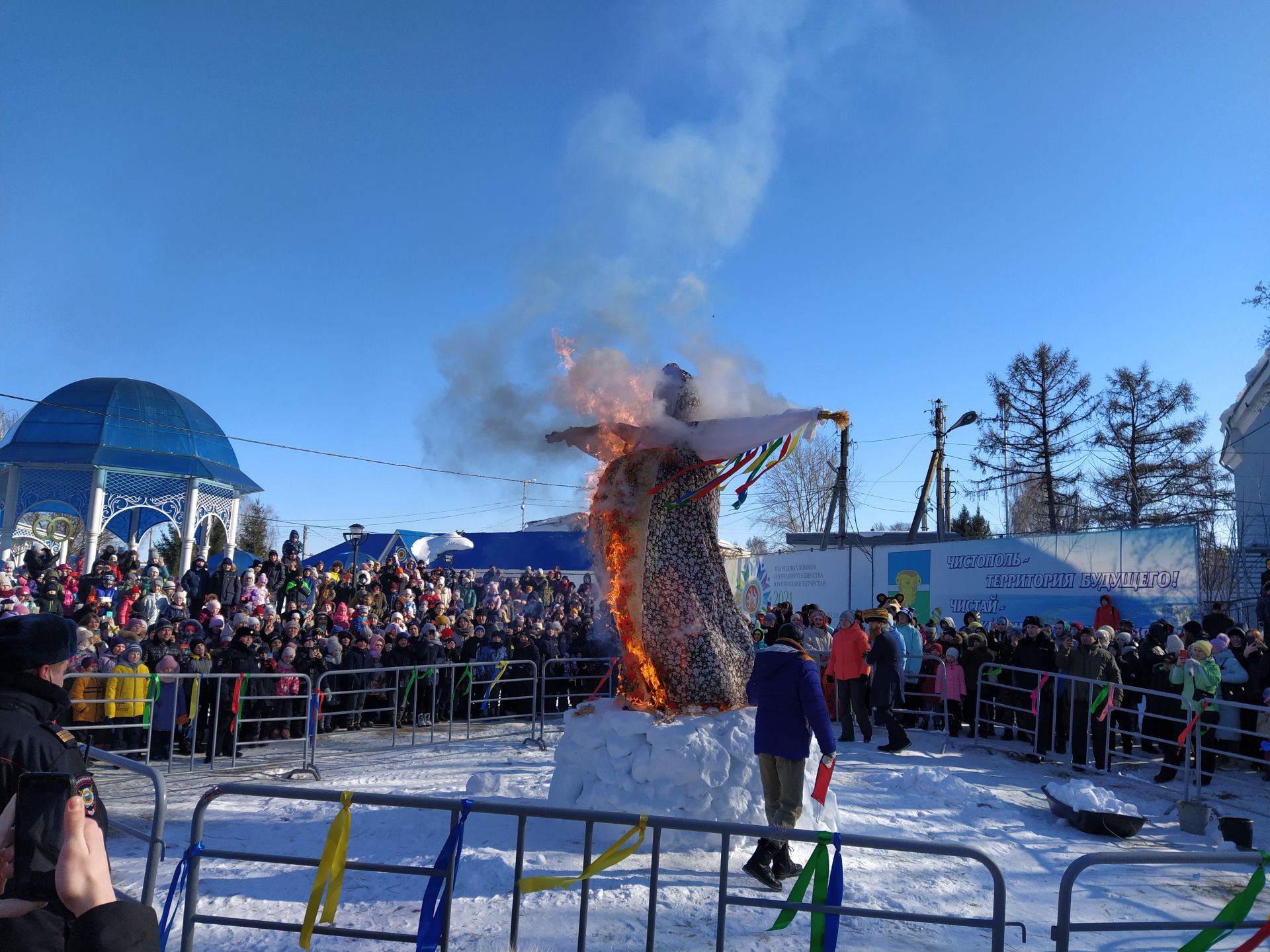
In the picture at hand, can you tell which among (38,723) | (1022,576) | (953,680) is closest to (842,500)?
(1022,576)

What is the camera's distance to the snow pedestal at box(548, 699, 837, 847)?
643 cm

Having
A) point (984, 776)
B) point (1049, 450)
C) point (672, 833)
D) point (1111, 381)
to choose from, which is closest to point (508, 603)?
point (984, 776)

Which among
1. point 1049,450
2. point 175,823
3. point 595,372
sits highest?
point 1049,450

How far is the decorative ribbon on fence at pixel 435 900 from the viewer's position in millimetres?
3754

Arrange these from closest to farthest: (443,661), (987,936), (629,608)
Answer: (987,936)
(629,608)
(443,661)

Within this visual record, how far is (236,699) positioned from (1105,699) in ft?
33.1

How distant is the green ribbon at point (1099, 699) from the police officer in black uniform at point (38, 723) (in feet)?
34.7

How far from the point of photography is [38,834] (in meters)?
2.16

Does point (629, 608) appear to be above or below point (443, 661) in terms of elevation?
above

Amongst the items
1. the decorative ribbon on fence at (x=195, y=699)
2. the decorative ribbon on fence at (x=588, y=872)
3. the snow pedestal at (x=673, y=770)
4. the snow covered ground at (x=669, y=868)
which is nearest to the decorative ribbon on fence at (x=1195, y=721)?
the snow covered ground at (x=669, y=868)

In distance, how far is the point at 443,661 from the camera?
13.5m

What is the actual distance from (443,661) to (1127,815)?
9.40m

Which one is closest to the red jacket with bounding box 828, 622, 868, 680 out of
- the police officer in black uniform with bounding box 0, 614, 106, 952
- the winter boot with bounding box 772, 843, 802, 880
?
the winter boot with bounding box 772, 843, 802, 880

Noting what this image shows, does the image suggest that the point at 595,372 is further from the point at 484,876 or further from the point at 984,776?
the point at 984,776
